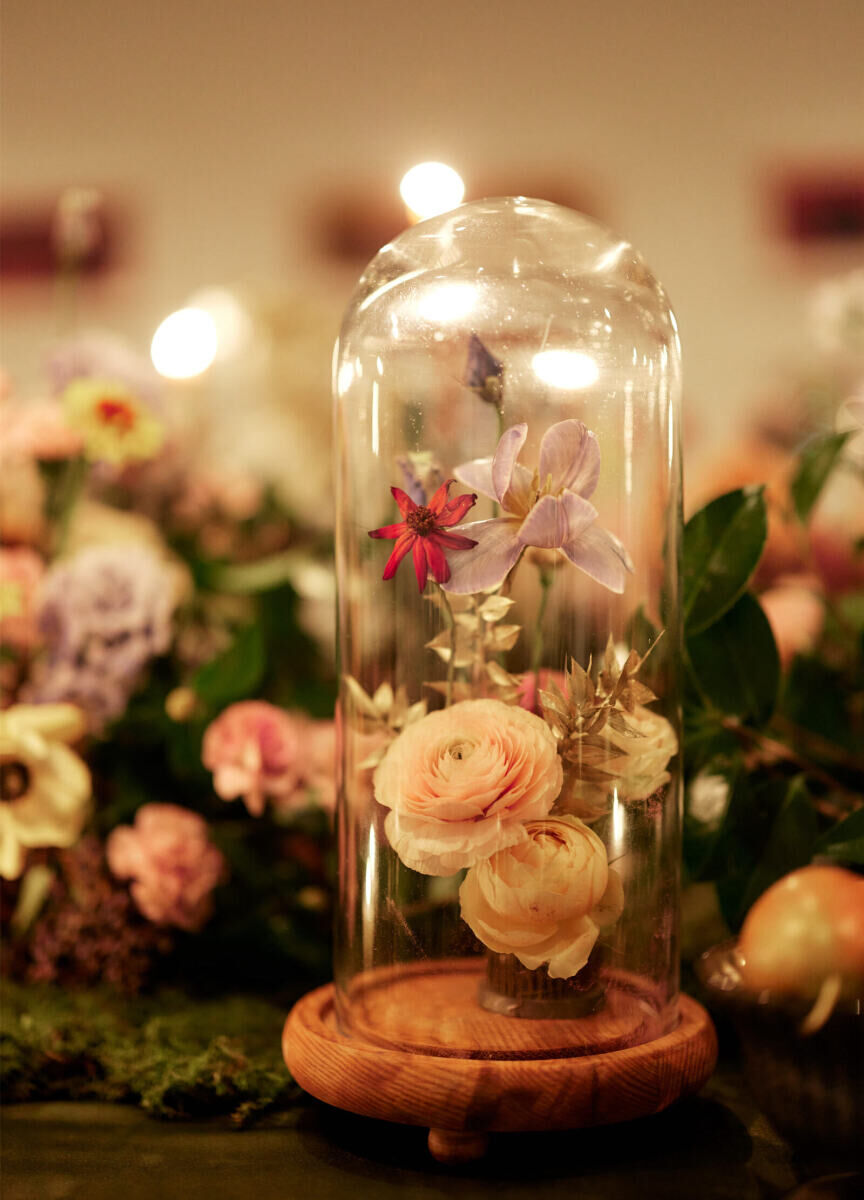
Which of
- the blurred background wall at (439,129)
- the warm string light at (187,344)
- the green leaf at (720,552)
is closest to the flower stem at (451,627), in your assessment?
the green leaf at (720,552)

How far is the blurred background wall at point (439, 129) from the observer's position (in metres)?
1.22

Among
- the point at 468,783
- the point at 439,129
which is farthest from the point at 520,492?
the point at 439,129

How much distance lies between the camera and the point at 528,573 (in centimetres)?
49

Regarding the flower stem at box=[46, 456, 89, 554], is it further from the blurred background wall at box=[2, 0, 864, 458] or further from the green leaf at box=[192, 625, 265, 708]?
the blurred background wall at box=[2, 0, 864, 458]

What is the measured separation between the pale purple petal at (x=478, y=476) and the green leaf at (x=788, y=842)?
217mm

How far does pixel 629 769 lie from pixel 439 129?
104cm

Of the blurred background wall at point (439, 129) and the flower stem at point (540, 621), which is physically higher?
the blurred background wall at point (439, 129)

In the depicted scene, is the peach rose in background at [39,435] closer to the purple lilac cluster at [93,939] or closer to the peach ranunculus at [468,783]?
the purple lilac cluster at [93,939]

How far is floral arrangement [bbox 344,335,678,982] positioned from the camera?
44 centimetres

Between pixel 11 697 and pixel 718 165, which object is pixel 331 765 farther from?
pixel 718 165

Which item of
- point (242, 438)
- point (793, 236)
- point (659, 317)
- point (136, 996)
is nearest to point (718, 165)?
point (793, 236)

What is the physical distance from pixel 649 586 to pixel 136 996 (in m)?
0.36

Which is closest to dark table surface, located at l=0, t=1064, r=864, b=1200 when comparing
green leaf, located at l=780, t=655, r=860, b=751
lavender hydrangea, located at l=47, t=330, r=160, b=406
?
green leaf, located at l=780, t=655, r=860, b=751

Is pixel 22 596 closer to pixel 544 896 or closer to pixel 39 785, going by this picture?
pixel 39 785
